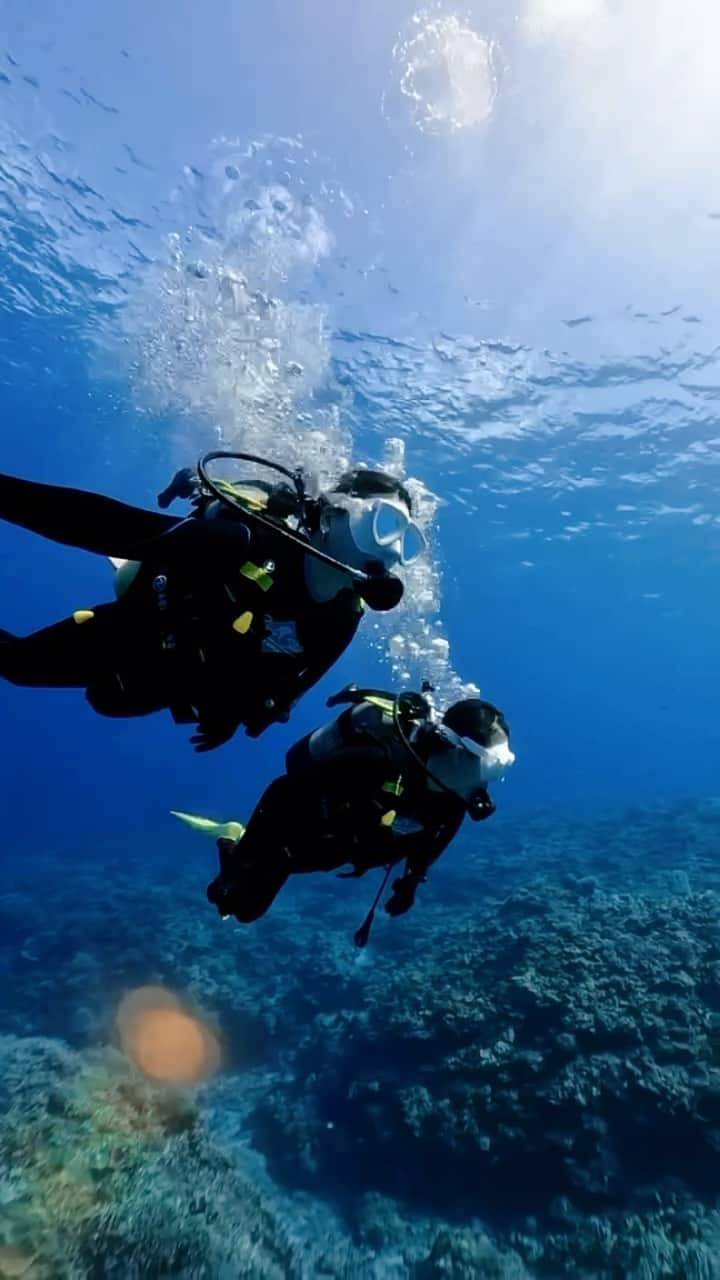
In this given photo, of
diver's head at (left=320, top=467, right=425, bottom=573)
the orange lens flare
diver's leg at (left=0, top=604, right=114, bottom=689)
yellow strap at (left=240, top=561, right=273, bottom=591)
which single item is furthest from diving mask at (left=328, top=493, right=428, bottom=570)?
the orange lens flare

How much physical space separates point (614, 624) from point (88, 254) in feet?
178

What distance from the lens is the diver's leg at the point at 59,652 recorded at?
3.25 m

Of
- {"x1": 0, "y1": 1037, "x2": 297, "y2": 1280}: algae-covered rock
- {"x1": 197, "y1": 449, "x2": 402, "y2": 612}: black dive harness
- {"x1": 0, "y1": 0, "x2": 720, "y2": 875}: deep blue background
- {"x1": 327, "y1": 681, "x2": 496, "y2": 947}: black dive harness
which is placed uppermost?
{"x1": 0, "y1": 0, "x2": 720, "y2": 875}: deep blue background

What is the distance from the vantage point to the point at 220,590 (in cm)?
285

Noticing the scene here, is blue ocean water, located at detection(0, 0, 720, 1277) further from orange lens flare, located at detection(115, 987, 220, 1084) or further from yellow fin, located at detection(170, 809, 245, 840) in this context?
yellow fin, located at detection(170, 809, 245, 840)

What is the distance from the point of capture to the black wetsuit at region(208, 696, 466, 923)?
314 cm

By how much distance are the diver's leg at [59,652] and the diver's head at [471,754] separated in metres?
1.65

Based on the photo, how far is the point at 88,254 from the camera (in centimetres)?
2131

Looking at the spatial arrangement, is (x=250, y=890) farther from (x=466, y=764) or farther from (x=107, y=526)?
(x=107, y=526)

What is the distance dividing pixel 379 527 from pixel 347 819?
4.36ft

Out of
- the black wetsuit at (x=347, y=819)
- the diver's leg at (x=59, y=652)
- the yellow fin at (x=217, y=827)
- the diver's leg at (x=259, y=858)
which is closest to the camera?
the black wetsuit at (x=347, y=819)

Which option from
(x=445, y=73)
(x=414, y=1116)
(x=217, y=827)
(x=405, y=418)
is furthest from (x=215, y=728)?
(x=405, y=418)

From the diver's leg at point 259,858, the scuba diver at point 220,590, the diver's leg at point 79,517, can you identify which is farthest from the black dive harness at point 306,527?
the diver's leg at point 259,858

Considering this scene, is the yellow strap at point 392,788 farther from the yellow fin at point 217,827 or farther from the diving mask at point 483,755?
the yellow fin at point 217,827
